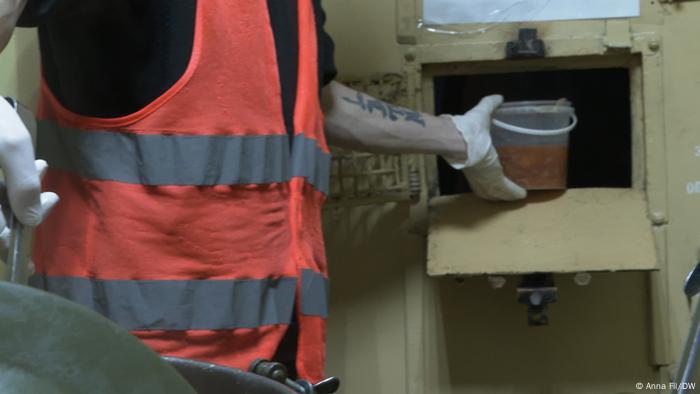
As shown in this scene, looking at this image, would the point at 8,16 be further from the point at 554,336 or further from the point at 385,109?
the point at 554,336

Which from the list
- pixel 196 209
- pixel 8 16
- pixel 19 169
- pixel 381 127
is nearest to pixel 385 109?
pixel 381 127

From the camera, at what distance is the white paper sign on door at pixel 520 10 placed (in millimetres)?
2213

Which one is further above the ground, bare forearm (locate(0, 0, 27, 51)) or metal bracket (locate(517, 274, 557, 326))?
bare forearm (locate(0, 0, 27, 51))

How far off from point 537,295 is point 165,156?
0.82 metres

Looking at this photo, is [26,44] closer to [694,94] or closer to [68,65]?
[68,65]

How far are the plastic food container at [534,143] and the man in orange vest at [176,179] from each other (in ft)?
1.88

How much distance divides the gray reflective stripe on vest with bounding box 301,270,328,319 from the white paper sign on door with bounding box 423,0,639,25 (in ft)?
2.25

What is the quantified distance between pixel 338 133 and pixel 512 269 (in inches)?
15.8

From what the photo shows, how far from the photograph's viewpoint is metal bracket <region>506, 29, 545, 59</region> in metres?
2.20

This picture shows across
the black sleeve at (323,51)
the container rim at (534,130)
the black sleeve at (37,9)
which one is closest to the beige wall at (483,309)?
the container rim at (534,130)

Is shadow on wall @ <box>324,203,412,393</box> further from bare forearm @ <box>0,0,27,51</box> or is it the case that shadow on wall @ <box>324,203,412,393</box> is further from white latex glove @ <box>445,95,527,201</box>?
bare forearm @ <box>0,0,27,51</box>

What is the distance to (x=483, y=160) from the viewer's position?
2102 mm

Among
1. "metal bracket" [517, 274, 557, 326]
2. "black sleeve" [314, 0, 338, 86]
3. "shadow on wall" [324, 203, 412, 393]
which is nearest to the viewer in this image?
"black sleeve" [314, 0, 338, 86]

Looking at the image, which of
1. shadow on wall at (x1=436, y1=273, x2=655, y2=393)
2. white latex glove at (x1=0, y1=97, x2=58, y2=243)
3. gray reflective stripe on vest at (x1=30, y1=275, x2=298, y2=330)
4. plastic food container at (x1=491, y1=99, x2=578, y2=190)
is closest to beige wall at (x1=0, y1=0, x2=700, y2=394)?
shadow on wall at (x1=436, y1=273, x2=655, y2=393)
